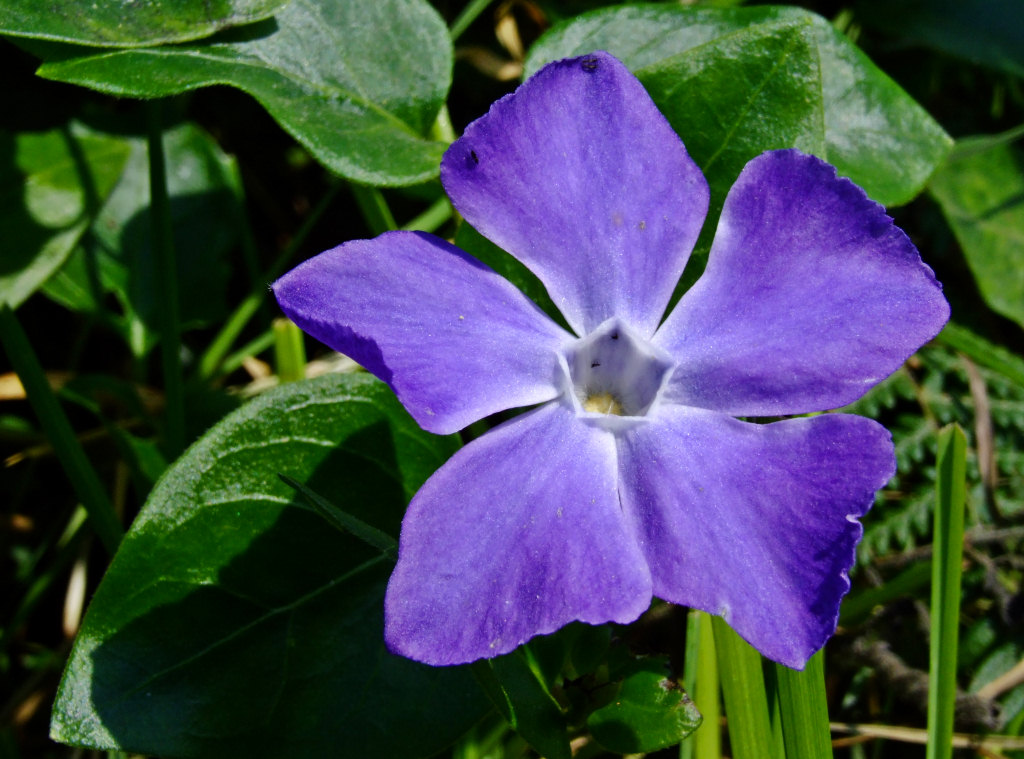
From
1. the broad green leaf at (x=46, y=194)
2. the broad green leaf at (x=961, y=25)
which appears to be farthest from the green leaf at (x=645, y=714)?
the broad green leaf at (x=961, y=25)

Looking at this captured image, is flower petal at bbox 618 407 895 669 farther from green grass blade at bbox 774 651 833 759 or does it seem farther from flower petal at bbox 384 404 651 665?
green grass blade at bbox 774 651 833 759

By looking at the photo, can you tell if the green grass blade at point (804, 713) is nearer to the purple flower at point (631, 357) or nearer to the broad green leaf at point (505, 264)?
the purple flower at point (631, 357)

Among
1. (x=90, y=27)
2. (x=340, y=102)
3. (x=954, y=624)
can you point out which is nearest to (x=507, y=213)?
(x=340, y=102)

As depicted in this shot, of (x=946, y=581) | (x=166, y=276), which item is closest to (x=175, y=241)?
(x=166, y=276)

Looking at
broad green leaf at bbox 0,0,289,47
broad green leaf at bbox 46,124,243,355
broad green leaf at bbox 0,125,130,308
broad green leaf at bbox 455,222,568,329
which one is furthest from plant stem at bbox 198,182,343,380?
broad green leaf at bbox 455,222,568,329

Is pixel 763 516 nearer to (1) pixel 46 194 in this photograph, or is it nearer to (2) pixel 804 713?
(2) pixel 804 713
